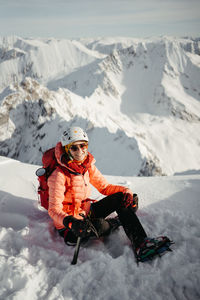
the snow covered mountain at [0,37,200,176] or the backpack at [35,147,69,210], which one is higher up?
the backpack at [35,147,69,210]

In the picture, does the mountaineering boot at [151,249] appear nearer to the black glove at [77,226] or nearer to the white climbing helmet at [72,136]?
the black glove at [77,226]

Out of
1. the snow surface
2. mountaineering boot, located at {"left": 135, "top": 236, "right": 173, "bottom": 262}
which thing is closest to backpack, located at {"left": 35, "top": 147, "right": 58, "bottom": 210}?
the snow surface

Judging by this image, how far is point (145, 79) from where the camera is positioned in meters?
135

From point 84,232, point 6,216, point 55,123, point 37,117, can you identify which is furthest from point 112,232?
point 37,117

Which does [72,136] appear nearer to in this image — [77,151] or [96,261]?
[77,151]

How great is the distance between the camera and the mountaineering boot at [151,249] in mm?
2666

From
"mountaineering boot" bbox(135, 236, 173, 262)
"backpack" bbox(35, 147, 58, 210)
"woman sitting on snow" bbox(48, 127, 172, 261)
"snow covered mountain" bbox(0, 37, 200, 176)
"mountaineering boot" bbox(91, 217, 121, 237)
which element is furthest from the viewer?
"snow covered mountain" bbox(0, 37, 200, 176)

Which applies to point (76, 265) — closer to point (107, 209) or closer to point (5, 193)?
point (107, 209)

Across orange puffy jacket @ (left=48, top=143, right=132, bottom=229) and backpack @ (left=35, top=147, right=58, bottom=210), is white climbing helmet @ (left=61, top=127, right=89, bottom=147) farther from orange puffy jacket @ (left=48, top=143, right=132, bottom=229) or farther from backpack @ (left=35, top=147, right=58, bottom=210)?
backpack @ (left=35, top=147, right=58, bottom=210)

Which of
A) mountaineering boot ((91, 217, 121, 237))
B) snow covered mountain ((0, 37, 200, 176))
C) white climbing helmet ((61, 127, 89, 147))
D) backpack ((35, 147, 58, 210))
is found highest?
white climbing helmet ((61, 127, 89, 147))

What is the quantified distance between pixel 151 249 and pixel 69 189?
4.90 ft

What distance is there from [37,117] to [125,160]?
28.5 meters

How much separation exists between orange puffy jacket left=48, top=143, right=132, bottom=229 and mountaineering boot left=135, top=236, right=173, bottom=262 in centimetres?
88

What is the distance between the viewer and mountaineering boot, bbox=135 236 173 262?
8.75ft
